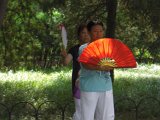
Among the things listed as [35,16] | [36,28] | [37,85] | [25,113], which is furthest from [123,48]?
[36,28]

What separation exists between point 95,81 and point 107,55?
311mm

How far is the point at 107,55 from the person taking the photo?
180 inches

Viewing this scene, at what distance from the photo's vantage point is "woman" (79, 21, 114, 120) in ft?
15.1

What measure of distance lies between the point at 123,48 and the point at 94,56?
0.35 meters

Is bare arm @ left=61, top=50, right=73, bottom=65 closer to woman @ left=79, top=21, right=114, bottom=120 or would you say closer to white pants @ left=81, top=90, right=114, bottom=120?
woman @ left=79, top=21, right=114, bottom=120

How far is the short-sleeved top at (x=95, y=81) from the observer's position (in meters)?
4.61

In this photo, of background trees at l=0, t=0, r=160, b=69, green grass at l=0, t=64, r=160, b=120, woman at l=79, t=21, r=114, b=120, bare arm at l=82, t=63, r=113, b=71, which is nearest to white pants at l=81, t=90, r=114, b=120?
woman at l=79, t=21, r=114, b=120

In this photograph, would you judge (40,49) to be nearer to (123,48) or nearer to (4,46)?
(4,46)

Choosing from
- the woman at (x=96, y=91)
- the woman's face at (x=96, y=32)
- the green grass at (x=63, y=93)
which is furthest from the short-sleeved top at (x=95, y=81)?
the green grass at (x=63, y=93)

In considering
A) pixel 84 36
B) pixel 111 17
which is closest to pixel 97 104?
pixel 84 36

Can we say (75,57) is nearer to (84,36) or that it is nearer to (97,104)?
(84,36)

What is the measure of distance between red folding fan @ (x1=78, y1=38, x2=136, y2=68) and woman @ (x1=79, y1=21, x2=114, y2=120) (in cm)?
8

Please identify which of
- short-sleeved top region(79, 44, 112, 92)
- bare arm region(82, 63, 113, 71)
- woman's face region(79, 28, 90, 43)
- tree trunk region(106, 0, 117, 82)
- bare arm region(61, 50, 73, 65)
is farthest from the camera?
tree trunk region(106, 0, 117, 82)

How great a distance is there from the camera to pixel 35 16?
55.1ft
